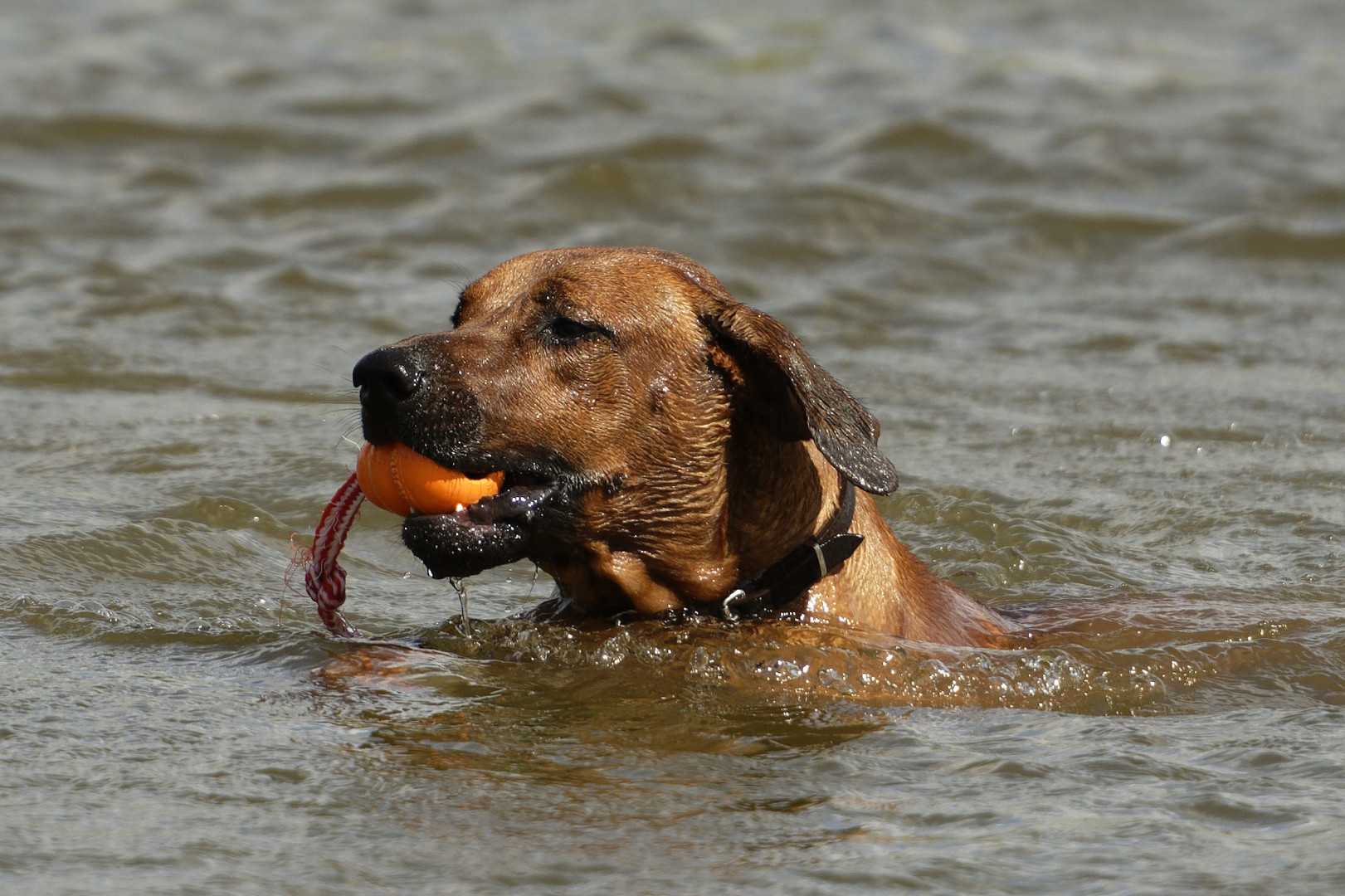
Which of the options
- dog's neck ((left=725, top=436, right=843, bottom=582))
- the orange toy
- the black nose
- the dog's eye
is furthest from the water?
the dog's eye

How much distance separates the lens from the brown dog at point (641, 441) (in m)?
4.98

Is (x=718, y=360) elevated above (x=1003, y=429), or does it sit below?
above

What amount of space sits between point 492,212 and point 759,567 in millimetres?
7598

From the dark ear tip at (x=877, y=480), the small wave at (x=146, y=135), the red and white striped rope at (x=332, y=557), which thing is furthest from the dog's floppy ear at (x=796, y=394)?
the small wave at (x=146, y=135)

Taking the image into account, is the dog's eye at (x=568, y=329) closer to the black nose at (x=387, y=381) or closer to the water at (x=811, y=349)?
the black nose at (x=387, y=381)

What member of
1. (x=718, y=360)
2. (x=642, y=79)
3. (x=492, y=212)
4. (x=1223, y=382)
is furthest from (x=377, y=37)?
(x=718, y=360)

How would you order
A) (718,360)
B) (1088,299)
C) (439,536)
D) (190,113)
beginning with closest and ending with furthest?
(439,536) → (718,360) → (1088,299) → (190,113)

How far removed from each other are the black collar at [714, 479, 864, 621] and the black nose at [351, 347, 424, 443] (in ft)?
3.69

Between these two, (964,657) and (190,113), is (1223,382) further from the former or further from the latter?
(190,113)

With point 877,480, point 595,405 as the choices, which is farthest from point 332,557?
point 877,480

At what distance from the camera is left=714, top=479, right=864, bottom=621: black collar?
5309mm

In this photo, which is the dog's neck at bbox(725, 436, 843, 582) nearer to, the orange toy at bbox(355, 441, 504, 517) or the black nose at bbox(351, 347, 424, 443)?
the orange toy at bbox(355, 441, 504, 517)

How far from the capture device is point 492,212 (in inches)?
496

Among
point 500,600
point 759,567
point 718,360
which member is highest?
point 718,360
